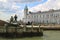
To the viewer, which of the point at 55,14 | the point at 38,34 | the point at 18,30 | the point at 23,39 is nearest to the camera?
the point at 23,39

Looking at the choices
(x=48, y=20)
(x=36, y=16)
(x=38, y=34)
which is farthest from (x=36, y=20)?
(x=38, y=34)

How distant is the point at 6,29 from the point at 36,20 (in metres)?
65.3

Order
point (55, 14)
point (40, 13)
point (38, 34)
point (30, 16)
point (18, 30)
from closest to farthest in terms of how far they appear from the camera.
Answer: point (18, 30) < point (38, 34) < point (55, 14) < point (40, 13) < point (30, 16)

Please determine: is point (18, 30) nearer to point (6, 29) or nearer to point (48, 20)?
point (6, 29)

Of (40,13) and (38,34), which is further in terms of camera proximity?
(40,13)

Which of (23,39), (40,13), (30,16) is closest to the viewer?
(23,39)

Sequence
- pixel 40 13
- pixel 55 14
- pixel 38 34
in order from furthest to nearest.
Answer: pixel 40 13 < pixel 55 14 < pixel 38 34

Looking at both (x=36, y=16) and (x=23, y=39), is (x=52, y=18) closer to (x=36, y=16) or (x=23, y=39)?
(x=36, y=16)

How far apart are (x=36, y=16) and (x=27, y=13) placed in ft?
34.6

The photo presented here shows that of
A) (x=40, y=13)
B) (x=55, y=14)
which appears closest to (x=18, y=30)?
(x=55, y=14)

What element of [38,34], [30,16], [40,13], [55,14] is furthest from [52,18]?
[38,34]

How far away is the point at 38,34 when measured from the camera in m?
25.9

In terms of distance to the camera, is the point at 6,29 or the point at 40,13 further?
the point at 40,13

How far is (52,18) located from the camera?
78.6m
